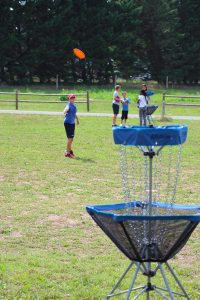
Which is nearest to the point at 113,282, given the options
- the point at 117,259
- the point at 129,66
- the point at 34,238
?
the point at 117,259

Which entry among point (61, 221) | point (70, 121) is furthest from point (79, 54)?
point (61, 221)

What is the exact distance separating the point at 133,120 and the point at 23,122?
433 centimetres

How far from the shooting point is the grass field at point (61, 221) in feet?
18.4

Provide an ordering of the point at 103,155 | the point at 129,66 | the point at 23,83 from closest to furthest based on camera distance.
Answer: the point at 103,155 < the point at 23,83 < the point at 129,66

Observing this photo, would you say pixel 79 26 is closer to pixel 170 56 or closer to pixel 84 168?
pixel 170 56

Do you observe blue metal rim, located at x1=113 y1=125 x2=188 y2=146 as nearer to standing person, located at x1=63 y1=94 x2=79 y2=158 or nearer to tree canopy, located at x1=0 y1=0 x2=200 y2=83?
standing person, located at x1=63 y1=94 x2=79 y2=158

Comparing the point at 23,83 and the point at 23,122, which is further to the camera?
the point at 23,83

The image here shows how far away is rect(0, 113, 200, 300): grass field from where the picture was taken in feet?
18.4

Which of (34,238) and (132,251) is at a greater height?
(132,251)

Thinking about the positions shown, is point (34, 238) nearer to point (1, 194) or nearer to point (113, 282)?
point (113, 282)

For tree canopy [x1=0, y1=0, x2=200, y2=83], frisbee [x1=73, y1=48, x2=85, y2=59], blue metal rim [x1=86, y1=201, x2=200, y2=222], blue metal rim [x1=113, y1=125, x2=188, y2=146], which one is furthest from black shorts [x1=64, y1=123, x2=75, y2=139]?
tree canopy [x1=0, y1=0, x2=200, y2=83]

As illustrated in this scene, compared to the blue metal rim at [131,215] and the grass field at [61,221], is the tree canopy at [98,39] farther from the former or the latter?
the blue metal rim at [131,215]

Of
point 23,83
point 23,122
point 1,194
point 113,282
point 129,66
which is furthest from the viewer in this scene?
point 129,66

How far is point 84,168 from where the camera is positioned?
12797 millimetres
